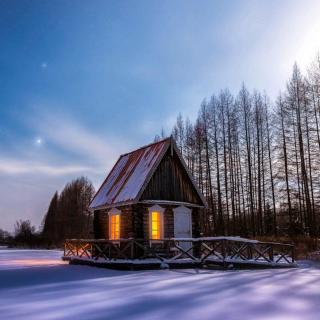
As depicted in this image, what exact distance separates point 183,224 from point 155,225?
184 cm

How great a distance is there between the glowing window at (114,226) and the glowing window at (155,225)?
212cm

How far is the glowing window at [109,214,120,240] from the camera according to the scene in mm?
22344

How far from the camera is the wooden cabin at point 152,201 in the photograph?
2114 centimetres

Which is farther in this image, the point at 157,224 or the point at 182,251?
the point at 157,224

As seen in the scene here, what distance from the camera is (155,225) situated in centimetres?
2170

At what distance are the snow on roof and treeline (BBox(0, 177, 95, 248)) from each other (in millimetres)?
35659

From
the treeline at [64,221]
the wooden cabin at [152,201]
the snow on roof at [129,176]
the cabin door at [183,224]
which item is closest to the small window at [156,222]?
the wooden cabin at [152,201]

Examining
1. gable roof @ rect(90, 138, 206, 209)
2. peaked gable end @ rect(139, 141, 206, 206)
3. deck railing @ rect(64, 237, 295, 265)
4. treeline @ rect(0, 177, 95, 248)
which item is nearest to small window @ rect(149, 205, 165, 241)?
deck railing @ rect(64, 237, 295, 265)

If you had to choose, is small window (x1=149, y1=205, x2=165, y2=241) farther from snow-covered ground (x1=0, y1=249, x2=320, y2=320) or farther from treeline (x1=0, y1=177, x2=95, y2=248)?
treeline (x1=0, y1=177, x2=95, y2=248)

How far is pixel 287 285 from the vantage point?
11727 mm

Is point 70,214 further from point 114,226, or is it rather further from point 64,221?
point 114,226

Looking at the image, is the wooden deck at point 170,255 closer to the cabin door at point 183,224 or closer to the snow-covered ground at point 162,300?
the cabin door at point 183,224

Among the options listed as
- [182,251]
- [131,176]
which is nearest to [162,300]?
[182,251]

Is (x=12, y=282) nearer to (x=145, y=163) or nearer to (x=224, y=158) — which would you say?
(x=145, y=163)
